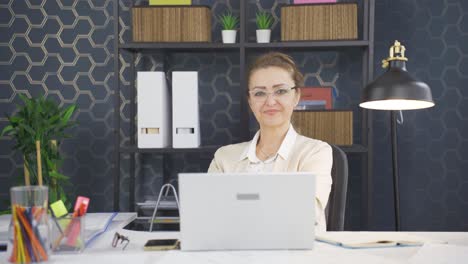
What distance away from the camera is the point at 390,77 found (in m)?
2.12

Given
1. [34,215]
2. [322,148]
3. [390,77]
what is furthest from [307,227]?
[390,77]

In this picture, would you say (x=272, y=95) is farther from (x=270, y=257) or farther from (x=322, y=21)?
(x=270, y=257)

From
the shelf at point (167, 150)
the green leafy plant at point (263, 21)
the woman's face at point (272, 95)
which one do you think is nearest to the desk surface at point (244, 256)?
the woman's face at point (272, 95)

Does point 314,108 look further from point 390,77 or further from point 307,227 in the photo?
point 307,227

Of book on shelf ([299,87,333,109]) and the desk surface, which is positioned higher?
book on shelf ([299,87,333,109])

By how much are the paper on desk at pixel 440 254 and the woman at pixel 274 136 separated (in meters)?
0.68

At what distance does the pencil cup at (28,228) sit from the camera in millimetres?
1228

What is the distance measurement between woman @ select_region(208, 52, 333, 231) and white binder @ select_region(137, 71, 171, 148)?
0.43m

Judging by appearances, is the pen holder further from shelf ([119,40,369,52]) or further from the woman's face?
shelf ([119,40,369,52])

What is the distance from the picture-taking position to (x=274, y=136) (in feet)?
7.28

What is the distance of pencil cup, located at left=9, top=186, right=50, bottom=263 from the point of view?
1228 millimetres

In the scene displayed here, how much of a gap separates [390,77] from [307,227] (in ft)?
3.35

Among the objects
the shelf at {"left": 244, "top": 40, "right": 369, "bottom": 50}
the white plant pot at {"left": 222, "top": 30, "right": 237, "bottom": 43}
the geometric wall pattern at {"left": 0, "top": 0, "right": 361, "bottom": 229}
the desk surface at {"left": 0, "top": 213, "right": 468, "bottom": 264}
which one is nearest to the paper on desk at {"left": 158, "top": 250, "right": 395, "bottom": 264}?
the desk surface at {"left": 0, "top": 213, "right": 468, "bottom": 264}

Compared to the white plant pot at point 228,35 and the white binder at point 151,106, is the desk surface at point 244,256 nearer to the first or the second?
the white binder at point 151,106
